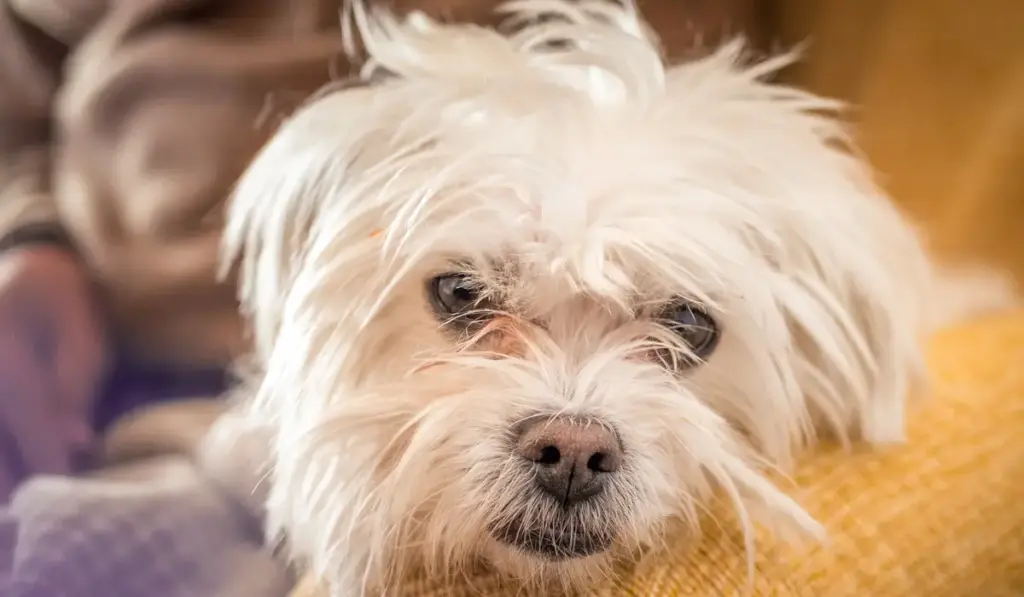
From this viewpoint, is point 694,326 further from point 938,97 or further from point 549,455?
point 938,97

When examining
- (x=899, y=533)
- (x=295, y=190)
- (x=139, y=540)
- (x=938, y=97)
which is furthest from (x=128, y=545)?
(x=938, y=97)

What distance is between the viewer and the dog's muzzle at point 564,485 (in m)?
0.66

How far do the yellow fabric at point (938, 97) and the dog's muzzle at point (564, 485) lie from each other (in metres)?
0.74

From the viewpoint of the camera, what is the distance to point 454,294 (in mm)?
778

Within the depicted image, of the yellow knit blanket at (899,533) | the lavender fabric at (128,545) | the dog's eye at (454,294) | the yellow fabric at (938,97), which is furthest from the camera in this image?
the yellow fabric at (938,97)

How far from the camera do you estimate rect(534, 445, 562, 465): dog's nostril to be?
66 centimetres

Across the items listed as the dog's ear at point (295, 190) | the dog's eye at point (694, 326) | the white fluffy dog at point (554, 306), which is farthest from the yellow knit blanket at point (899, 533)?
the dog's ear at point (295, 190)

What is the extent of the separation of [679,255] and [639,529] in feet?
0.73

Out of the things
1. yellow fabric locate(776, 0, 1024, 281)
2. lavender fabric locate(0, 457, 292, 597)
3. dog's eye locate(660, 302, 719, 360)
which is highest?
yellow fabric locate(776, 0, 1024, 281)

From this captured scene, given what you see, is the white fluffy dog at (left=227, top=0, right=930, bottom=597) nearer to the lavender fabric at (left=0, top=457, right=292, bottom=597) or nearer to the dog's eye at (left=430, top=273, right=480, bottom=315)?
the dog's eye at (left=430, top=273, right=480, bottom=315)

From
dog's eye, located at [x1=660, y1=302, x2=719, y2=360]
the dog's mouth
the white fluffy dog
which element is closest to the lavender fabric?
the white fluffy dog

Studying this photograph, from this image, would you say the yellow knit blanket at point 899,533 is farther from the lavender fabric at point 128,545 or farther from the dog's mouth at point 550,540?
the lavender fabric at point 128,545

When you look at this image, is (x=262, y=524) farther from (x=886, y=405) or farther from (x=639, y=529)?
(x=886, y=405)

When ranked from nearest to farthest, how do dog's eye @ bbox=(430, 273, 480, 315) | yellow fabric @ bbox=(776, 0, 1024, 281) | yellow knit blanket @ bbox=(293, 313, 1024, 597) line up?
yellow knit blanket @ bbox=(293, 313, 1024, 597), dog's eye @ bbox=(430, 273, 480, 315), yellow fabric @ bbox=(776, 0, 1024, 281)
